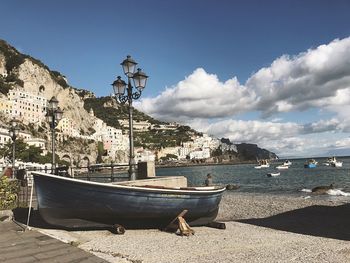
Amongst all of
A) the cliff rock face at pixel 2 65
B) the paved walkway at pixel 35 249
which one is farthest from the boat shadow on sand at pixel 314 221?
the cliff rock face at pixel 2 65

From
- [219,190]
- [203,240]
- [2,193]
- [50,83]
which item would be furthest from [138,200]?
[50,83]

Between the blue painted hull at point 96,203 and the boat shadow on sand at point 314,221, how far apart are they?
20.5 ft

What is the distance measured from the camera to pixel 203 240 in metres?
10.3

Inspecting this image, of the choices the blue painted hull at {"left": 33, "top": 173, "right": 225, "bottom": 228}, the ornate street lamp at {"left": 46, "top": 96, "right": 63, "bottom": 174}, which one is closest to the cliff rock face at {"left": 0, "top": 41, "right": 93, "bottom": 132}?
the ornate street lamp at {"left": 46, "top": 96, "right": 63, "bottom": 174}

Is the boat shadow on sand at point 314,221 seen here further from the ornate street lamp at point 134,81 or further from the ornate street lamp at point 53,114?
the ornate street lamp at point 53,114

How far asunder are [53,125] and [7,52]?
468 ft

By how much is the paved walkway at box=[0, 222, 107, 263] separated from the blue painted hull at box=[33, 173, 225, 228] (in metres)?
1.07

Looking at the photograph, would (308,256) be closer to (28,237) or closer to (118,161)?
(28,237)

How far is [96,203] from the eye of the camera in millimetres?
10492

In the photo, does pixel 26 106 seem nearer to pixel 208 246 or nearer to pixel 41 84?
pixel 41 84

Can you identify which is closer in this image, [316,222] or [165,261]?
[165,261]

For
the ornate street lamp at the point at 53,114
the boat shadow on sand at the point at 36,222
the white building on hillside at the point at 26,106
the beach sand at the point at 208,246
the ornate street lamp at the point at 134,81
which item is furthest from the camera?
the white building on hillside at the point at 26,106

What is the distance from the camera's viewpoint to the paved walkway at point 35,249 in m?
7.08

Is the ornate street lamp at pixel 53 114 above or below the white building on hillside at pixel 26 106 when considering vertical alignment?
below
